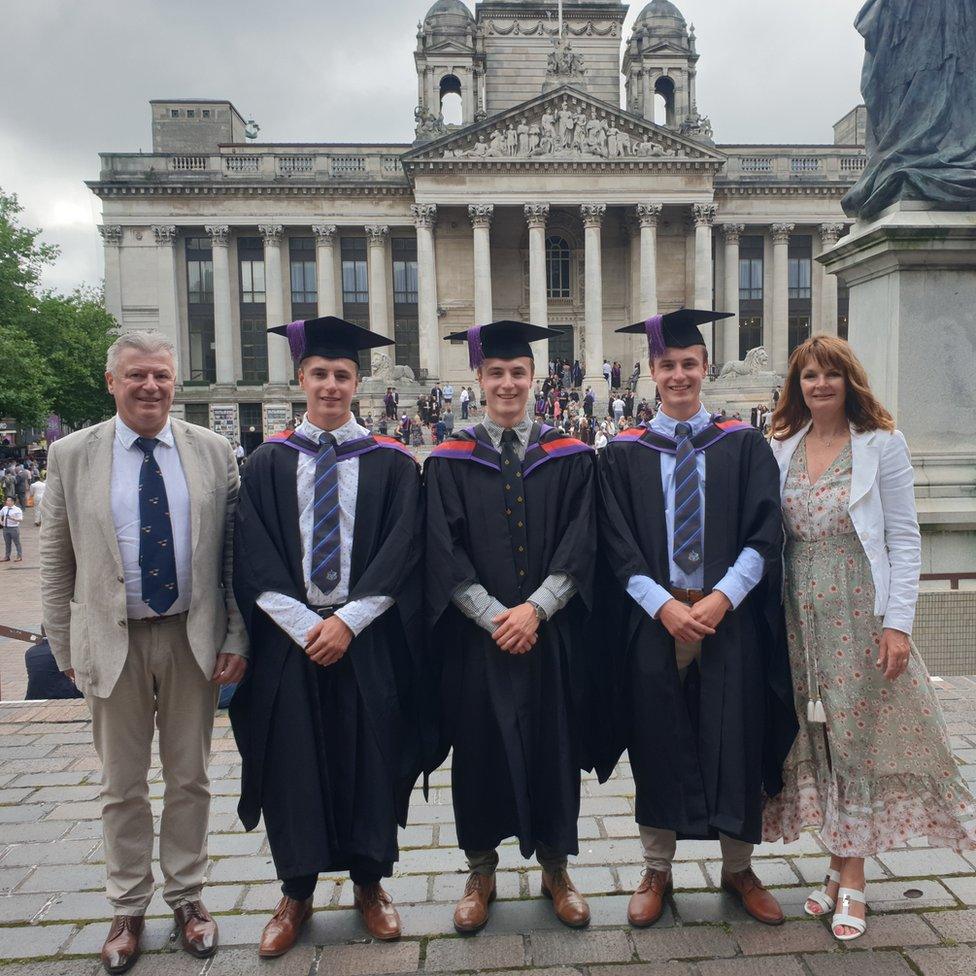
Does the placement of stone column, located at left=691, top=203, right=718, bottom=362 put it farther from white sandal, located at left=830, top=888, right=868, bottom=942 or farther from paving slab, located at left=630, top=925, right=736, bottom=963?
paving slab, located at left=630, top=925, right=736, bottom=963

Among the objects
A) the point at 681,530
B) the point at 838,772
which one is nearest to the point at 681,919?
the point at 838,772

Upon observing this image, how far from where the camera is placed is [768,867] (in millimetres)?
4355

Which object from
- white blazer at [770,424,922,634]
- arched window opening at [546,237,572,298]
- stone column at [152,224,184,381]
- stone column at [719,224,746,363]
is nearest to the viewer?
white blazer at [770,424,922,634]

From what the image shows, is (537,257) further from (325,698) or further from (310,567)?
(325,698)

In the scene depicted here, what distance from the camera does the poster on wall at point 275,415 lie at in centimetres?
4781

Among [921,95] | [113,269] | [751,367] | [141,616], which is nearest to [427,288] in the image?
[751,367]

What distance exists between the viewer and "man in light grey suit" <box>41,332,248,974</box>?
3828mm

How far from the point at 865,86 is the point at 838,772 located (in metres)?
6.77

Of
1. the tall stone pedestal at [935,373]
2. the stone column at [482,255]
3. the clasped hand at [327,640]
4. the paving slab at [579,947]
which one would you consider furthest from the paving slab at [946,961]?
the stone column at [482,255]

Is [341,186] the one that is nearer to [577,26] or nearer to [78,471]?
[577,26]

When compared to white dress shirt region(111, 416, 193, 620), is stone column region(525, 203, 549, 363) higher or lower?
higher

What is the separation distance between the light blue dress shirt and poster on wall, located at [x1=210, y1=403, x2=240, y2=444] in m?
47.0

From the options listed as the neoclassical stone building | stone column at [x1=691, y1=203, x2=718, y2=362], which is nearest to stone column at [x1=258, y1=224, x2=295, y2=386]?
the neoclassical stone building

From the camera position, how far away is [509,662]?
3.97 meters
